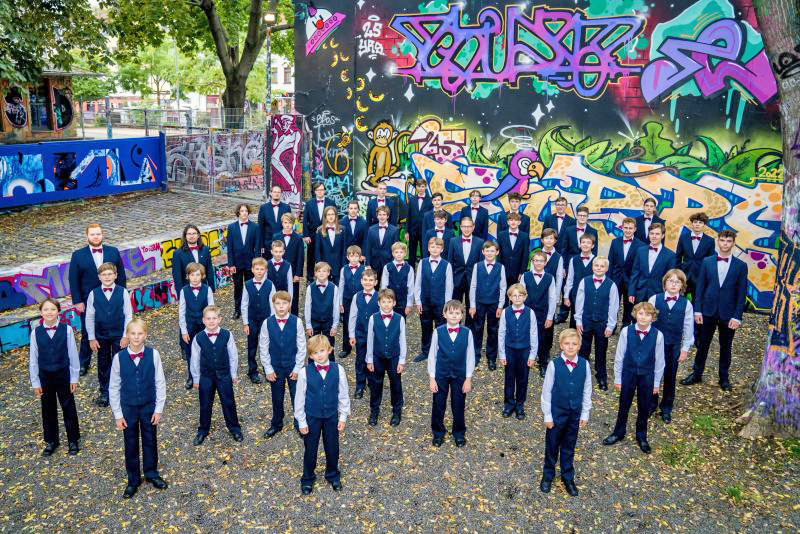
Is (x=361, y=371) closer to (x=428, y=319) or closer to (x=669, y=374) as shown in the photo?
(x=428, y=319)

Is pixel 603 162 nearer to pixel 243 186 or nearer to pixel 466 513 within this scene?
pixel 466 513

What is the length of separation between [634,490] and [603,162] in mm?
8069

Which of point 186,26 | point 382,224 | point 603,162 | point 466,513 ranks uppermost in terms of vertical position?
point 186,26

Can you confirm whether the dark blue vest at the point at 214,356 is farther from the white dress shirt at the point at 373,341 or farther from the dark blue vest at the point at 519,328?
the dark blue vest at the point at 519,328

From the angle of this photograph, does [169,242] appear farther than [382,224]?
Yes

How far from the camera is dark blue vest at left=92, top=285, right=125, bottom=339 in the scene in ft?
26.8

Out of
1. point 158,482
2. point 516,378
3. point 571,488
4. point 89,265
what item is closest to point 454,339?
point 516,378

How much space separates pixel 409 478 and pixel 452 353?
149 cm

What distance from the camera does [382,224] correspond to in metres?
11.4

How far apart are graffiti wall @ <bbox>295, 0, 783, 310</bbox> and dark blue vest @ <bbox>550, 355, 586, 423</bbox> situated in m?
7.43

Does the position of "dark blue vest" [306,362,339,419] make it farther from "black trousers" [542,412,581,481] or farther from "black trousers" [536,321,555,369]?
"black trousers" [536,321,555,369]

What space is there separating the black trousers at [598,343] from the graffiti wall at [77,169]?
16953mm

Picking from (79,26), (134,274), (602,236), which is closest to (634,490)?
(602,236)

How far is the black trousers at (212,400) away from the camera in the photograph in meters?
7.44
